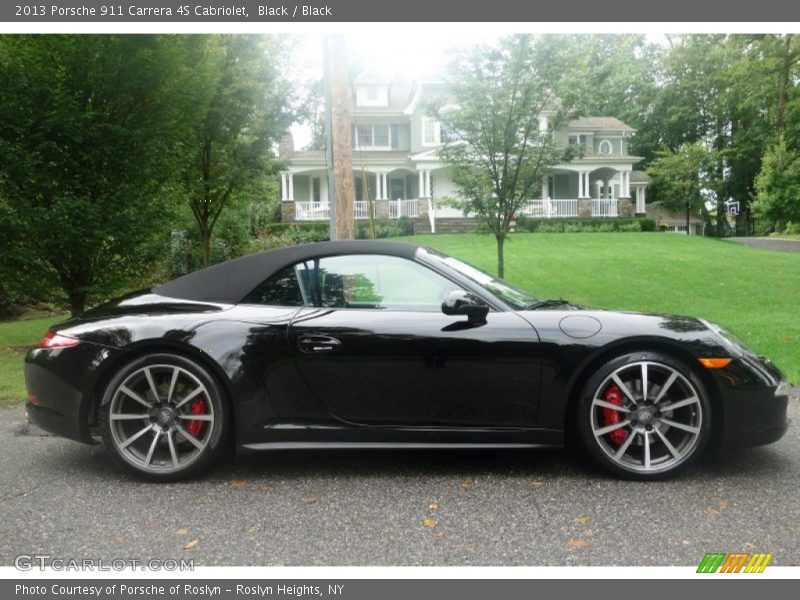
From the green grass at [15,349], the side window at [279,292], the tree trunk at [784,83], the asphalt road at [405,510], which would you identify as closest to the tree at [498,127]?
the green grass at [15,349]

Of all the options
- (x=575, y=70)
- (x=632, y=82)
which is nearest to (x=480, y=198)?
(x=575, y=70)

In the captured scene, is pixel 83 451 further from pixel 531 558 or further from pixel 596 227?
pixel 596 227

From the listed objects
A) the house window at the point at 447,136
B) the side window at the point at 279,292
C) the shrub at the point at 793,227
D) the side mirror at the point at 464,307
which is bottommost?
the side mirror at the point at 464,307

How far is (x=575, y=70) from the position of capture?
430 inches

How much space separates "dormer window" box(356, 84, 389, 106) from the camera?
38.5m

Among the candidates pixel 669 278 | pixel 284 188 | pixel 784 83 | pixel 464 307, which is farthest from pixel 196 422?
pixel 784 83

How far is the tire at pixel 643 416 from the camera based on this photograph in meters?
3.77

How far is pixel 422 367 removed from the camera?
3.80 meters

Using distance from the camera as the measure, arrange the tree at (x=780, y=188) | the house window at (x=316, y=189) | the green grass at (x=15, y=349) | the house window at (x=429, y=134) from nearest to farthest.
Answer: the green grass at (x=15, y=349)
the tree at (x=780, y=188)
the house window at (x=429, y=134)
the house window at (x=316, y=189)

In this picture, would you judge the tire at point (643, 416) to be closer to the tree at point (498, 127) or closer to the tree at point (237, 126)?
the tree at point (498, 127)

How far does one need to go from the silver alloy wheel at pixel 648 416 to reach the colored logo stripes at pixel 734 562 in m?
0.90

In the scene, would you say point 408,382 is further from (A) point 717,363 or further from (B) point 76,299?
(B) point 76,299

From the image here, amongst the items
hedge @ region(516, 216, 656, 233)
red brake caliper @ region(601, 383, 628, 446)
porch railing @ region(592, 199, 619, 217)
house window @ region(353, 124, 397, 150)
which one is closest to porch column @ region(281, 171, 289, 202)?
house window @ region(353, 124, 397, 150)

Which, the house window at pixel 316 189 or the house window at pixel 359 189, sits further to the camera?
the house window at pixel 316 189
